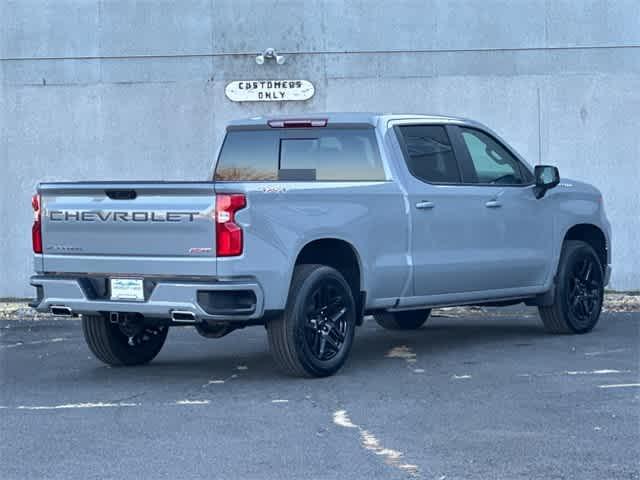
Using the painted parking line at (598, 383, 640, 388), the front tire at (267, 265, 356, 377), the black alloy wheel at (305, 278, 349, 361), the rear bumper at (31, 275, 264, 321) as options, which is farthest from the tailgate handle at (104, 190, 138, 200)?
the painted parking line at (598, 383, 640, 388)

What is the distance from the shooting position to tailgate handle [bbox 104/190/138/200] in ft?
31.8

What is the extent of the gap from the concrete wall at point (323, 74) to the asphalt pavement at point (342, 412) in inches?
183

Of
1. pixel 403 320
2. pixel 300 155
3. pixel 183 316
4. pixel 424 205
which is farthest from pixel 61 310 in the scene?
pixel 403 320

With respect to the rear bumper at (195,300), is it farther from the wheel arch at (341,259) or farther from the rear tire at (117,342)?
the wheel arch at (341,259)

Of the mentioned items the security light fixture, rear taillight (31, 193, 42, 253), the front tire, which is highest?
the security light fixture

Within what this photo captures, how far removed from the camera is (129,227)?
970cm

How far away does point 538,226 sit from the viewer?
1216 cm

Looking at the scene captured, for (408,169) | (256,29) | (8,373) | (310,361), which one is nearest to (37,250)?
(8,373)

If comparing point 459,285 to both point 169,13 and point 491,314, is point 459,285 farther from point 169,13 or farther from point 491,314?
point 169,13

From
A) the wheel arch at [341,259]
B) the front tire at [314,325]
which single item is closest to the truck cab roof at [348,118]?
the wheel arch at [341,259]

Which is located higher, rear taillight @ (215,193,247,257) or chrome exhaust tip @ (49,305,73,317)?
rear taillight @ (215,193,247,257)

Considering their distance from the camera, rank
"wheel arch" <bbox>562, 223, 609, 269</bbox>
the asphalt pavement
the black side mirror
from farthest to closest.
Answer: "wheel arch" <bbox>562, 223, 609, 269</bbox>, the black side mirror, the asphalt pavement

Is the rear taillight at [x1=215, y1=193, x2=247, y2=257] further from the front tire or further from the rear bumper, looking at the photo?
the front tire

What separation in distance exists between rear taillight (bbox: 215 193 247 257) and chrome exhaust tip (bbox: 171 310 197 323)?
0.43 m
